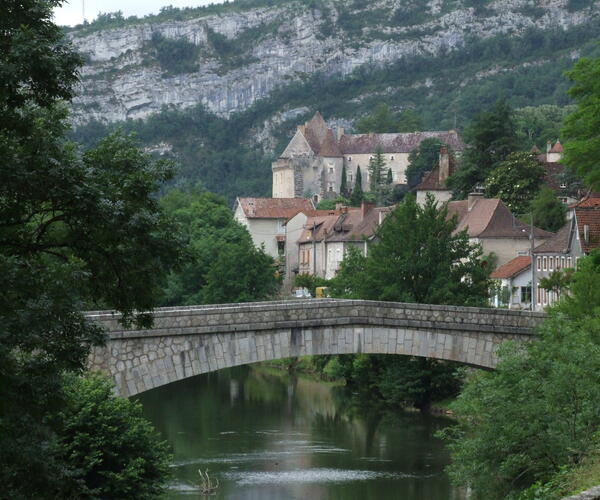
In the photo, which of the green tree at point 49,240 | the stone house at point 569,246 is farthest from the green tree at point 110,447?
the stone house at point 569,246

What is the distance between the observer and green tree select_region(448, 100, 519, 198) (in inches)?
4267

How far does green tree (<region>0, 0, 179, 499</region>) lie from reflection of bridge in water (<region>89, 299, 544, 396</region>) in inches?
563

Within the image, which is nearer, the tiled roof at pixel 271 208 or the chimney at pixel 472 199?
the chimney at pixel 472 199

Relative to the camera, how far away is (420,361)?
2222 inches

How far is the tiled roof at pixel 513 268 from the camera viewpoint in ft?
275

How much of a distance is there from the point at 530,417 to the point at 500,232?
6091 centimetres

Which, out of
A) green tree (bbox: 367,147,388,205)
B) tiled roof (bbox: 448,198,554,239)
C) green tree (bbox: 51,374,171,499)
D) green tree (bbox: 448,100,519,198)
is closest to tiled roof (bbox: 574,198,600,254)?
tiled roof (bbox: 448,198,554,239)

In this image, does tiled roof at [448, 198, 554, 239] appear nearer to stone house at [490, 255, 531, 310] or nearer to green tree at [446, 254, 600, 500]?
stone house at [490, 255, 531, 310]

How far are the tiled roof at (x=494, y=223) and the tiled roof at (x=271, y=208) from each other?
47.3m

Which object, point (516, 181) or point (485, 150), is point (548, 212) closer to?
point (516, 181)

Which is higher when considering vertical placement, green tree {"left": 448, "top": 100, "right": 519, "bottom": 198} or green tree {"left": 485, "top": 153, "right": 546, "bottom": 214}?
green tree {"left": 448, "top": 100, "right": 519, "bottom": 198}

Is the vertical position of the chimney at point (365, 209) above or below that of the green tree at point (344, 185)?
→ below

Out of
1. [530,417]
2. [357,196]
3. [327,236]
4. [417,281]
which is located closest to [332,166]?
[357,196]

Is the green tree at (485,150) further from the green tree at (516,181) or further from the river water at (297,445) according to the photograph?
the river water at (297,445)
